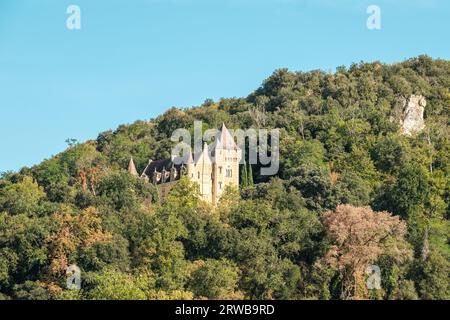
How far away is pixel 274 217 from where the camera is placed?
243ft

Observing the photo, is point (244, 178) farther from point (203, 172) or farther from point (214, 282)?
point (214, 282)

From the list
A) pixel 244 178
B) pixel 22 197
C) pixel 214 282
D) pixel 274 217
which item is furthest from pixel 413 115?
pixel 214 282

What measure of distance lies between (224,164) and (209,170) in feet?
5.98

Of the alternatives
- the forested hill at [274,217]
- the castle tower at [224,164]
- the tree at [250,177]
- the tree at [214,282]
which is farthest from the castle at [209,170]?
the tree at [214,282]

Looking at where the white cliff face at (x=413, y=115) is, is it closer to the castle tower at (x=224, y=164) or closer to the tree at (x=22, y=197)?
the castle tower at (x=224, y=164)

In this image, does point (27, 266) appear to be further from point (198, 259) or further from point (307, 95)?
point (307, 95)

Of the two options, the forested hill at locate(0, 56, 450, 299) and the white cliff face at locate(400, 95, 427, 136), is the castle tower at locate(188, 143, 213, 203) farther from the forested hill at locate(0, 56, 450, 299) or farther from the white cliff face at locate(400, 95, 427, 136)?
the white cliff face at locate(400, 95, 427, 136)

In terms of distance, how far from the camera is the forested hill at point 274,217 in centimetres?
6694

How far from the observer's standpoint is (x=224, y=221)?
75500 millimetres

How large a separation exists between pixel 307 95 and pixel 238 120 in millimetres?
8973

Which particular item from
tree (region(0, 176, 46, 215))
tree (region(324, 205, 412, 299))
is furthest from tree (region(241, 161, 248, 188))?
tree (region(324, 205, 412, 299))

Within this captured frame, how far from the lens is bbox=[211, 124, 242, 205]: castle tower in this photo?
9225 cm

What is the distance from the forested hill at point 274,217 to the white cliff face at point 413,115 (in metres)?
0.77
